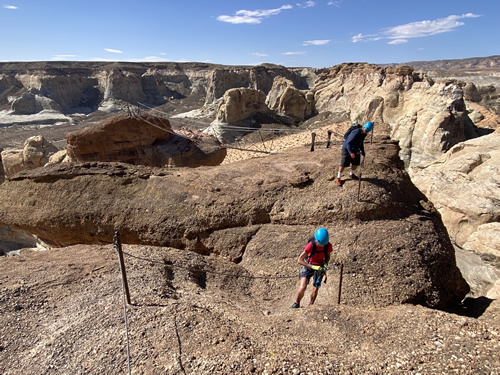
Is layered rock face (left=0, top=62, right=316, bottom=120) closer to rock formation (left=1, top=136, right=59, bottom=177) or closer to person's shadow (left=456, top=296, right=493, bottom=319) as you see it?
rock formation (left=1, top=136, right=59, bottom=177)

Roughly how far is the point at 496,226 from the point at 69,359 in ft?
39.1

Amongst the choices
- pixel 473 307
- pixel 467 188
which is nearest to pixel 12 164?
pixel 473 307

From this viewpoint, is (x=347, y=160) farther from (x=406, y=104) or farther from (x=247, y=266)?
(x=406, y=104)

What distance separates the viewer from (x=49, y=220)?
8016 mm

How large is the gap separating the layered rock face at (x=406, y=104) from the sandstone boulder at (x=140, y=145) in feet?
42.2

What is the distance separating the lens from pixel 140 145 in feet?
50.2

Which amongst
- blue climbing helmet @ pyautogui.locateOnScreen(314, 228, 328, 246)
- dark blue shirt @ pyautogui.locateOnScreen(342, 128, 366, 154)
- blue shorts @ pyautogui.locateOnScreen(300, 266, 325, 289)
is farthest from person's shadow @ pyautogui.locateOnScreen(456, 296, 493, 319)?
dark blue shirt @ pyautogui.locateOnScreen(342, 128, 366, 154)

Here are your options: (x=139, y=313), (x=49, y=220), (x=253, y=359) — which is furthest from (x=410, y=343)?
(x=49, y=220)

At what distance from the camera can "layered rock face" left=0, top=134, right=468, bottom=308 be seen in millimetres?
5715

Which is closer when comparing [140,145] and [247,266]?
[247,266]

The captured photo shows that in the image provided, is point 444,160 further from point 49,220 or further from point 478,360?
point 49,220

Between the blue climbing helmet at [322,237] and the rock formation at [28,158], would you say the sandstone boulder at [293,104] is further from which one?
the blue climbing helmet at [322,237]

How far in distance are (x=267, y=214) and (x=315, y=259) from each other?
2209mm

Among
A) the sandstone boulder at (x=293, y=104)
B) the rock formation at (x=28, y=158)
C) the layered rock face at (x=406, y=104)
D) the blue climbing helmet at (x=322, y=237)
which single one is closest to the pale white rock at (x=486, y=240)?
the blue climbing helmet at (x=322, y=237)
